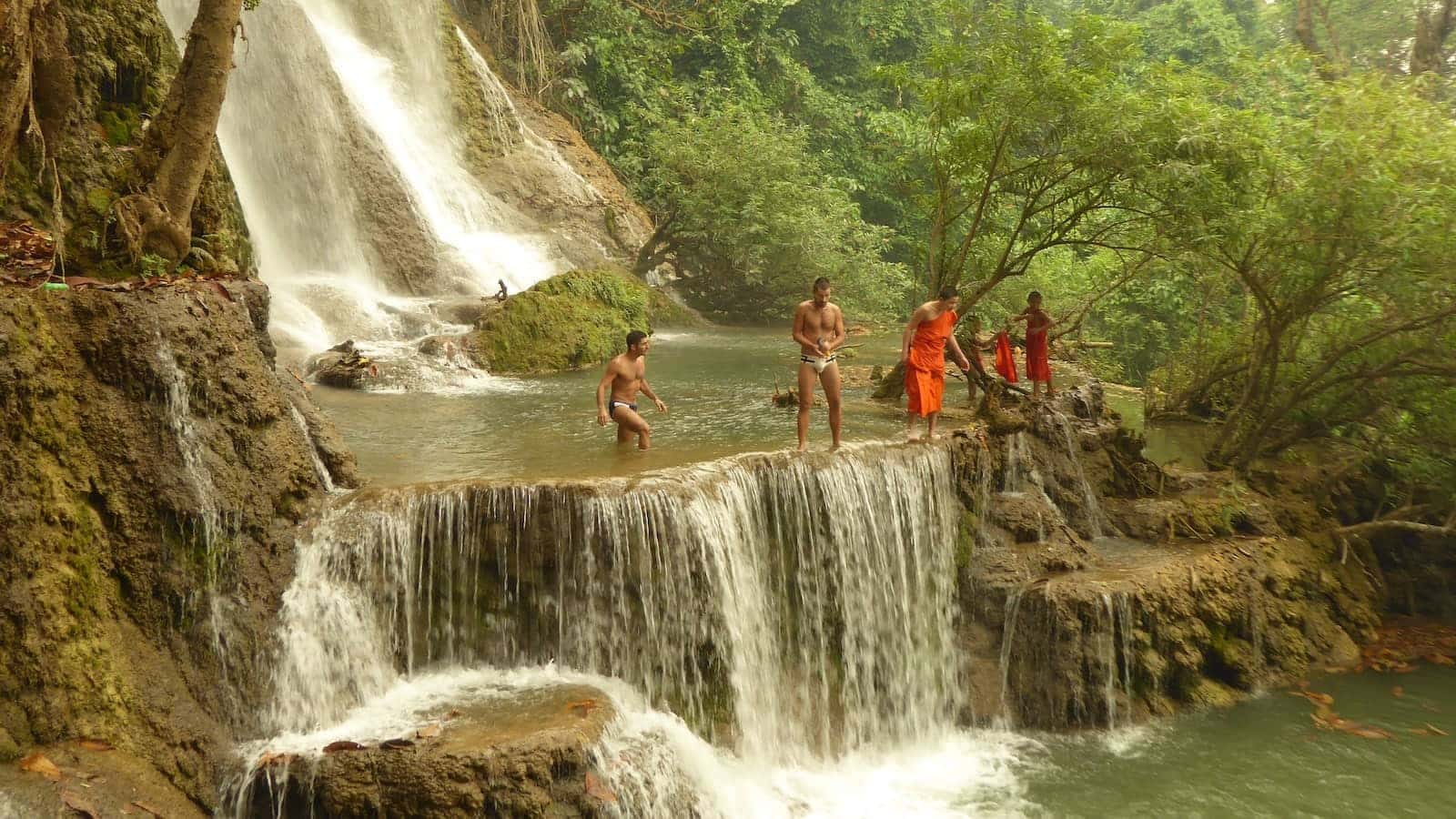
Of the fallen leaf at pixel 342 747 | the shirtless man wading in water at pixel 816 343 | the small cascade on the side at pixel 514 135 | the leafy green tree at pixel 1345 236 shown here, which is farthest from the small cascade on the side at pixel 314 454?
the small cascade on the side at pixel 514 135

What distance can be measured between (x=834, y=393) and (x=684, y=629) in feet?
7.84

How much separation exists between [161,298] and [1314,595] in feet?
34.0

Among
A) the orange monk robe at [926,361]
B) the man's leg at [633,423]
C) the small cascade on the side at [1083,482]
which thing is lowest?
the small cascade on the side at [1083,482]

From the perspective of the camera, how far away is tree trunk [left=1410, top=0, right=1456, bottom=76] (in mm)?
15601

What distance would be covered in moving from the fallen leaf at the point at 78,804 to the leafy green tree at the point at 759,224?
16.0 meters

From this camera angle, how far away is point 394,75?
66.8 ft

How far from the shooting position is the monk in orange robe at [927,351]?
8.80m

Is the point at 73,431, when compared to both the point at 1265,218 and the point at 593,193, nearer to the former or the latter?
the point at 1265,218

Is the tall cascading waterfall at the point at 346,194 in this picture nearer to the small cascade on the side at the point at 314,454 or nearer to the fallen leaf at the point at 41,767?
the small cascade on the side at the point at 314,454

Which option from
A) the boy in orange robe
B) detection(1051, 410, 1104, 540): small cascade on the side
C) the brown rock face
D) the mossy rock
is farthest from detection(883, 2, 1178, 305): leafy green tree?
the brown rock face

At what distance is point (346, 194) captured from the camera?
17047 millimetres

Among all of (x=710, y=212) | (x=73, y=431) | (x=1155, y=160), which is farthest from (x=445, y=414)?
(x=710, y=212)

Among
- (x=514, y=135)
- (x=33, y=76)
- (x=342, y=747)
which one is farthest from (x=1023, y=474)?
(x=514, y=135)

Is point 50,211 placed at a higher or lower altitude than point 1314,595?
higher
